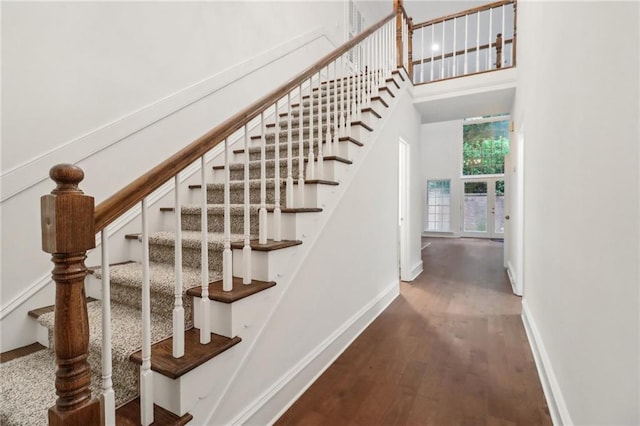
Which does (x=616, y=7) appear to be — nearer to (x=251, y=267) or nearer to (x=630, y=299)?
(x=630, y=299)

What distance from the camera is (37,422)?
1075 mm

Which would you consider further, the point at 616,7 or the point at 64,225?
the point at 616,7

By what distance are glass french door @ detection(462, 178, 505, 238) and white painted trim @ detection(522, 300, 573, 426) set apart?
751cm

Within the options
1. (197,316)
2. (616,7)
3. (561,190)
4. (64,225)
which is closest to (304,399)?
(197,316)

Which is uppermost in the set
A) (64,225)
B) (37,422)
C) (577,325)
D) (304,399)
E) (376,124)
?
(376,124)

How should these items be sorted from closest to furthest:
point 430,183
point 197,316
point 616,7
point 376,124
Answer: point 616,7, point 197,316, point 376,124, point 430,183

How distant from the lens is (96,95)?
1.96 metres

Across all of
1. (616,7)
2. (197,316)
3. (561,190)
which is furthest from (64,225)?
(561,190)

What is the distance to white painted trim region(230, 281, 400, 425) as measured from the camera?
1.52 meters

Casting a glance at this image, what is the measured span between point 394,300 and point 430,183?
758 cm

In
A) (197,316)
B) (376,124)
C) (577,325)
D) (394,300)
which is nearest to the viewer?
(577,325)

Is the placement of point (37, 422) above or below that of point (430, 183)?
below

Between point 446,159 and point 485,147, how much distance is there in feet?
3.71

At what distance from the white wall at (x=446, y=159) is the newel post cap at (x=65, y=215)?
33.3 ft
